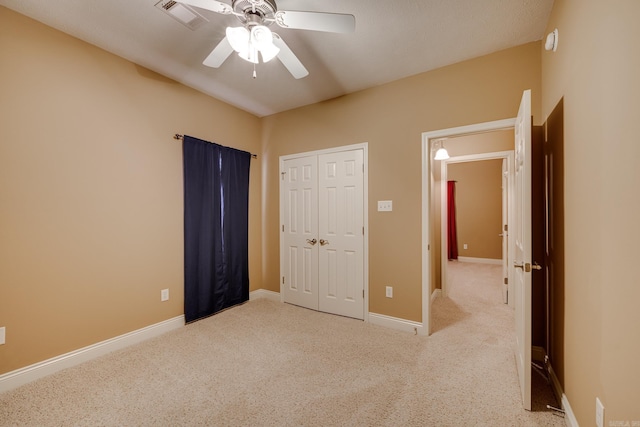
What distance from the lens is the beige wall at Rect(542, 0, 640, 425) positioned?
3.16ft

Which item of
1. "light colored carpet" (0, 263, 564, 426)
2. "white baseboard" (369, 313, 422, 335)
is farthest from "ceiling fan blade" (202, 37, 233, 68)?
"white baseboard" (369, 313, 422, 335)

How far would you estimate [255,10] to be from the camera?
1.60 metres

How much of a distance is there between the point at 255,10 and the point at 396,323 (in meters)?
2.99

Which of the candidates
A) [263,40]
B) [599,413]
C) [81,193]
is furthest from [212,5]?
[599,413]

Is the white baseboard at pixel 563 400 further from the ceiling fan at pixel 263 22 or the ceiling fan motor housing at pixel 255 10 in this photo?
the ceiling fan motor housing at pixel 255 10

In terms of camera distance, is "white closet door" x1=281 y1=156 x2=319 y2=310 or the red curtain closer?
"white closet door" x1=281 y1=156 x2=319 y2=310

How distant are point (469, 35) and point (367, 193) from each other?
166 cm

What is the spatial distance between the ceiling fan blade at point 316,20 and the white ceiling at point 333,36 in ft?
1.16

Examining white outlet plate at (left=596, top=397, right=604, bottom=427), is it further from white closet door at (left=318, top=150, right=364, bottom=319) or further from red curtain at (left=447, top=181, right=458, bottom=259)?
red curtain at (left=447, top=181, right=458, bottom=259)

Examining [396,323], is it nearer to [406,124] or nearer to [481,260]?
[406,124]

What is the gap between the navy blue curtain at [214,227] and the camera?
3.03 meters

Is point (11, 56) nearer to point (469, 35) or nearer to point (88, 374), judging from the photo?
point (88, 374)

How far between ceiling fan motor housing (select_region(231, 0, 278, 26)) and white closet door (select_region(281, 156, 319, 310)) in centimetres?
190

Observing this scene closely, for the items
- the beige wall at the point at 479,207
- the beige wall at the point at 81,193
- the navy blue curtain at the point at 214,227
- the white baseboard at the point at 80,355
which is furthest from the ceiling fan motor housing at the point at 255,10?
the beige wall at the point at 479,207
